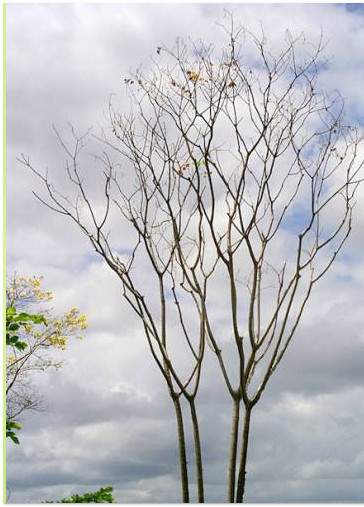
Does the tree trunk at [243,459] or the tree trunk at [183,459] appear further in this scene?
the tree trunk at [183,459]

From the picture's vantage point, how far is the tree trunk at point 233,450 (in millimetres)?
4234

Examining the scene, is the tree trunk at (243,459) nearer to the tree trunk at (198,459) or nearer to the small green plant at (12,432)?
the tree trunk at (198,459)

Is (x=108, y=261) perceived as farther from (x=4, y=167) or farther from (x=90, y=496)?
(x=90, y=496)

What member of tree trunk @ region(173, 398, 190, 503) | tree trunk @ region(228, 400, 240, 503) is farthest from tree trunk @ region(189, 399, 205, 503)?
tree trunk @ region(228, 400, 240, 503)

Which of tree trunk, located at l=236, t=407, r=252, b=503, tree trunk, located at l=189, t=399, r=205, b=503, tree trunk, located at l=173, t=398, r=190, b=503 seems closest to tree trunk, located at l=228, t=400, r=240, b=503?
tree trunk, located at l=236, t=407, r=252, b=503

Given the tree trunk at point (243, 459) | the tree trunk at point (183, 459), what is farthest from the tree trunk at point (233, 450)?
the tree trunk at point (183, 459)

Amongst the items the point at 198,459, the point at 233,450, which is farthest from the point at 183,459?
the point at 233,450

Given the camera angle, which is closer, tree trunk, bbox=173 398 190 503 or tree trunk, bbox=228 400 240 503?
tree trunk, bbox=228 400 240 503

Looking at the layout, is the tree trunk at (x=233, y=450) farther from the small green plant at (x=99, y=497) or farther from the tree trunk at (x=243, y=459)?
the small green plant at (x=99, y=497)

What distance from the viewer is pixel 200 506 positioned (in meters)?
4.12

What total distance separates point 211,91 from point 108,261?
4.79ft

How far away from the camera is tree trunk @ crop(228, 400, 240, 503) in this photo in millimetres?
4234

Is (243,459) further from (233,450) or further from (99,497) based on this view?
(99,497)

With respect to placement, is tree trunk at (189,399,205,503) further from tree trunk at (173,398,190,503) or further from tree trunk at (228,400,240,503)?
tree trunk at (228,400,240,503)
